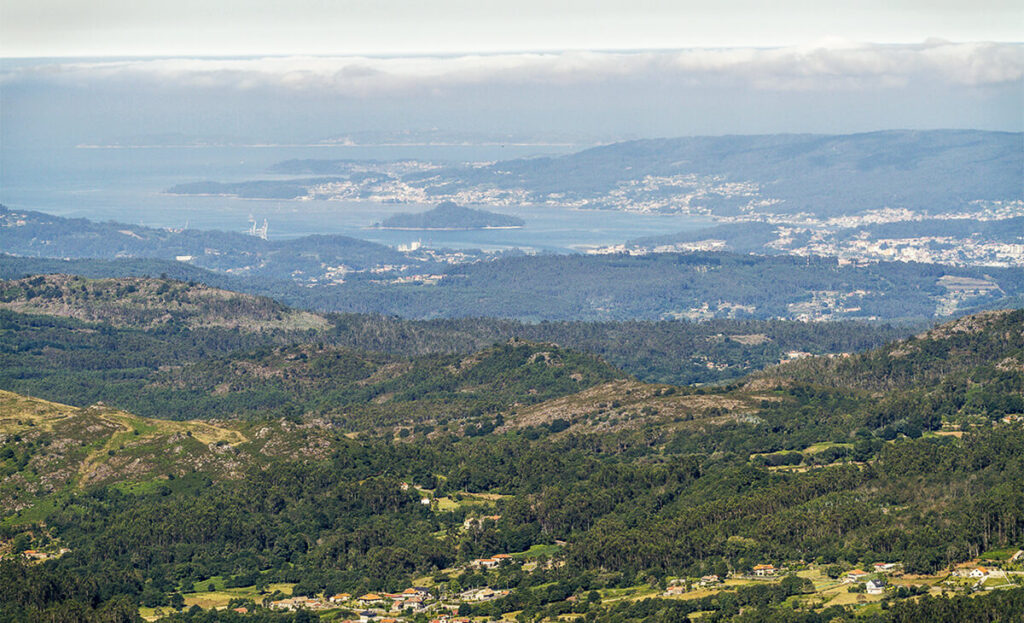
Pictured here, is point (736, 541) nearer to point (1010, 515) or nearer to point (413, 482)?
point (1010, 515)

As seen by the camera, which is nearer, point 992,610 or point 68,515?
point 992,610

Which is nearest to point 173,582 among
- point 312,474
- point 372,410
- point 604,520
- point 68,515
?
point 68,515

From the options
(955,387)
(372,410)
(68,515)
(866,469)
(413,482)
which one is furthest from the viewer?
(372,410)

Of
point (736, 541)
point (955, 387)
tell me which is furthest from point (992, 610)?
point (955, 387)

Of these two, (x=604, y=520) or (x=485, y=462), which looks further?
(x=485, y=462)

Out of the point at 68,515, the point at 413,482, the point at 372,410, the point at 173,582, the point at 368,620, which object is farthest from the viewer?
the point at 372,410

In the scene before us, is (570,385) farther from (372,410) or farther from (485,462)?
(485,462)

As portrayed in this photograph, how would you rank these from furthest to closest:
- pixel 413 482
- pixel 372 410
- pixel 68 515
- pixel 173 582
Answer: pixel 372 410, pixel 413 482, pixel 68 515, pixel 173 582

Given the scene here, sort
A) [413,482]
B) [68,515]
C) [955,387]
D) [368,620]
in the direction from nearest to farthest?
[368,620] < [68,515] < [413,482] < [955,387]
